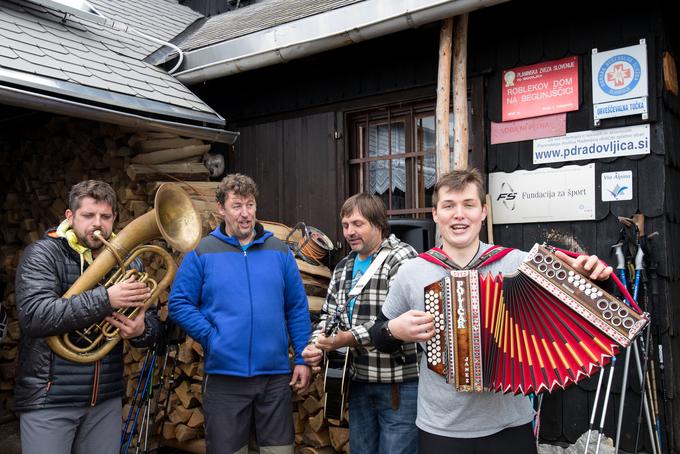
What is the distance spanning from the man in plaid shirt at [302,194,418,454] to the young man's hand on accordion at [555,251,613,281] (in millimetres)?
1111

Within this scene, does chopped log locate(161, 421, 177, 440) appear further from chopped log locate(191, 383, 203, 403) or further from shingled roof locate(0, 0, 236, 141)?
shingled roof locate(0, 0, 236, 141)

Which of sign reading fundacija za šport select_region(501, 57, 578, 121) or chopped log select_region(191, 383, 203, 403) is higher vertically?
sign reading fundacija za šport select_region(501, 57, 578, 121)

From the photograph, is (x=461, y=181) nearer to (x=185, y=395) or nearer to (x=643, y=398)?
(x=643, y=398)

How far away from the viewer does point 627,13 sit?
3.97m

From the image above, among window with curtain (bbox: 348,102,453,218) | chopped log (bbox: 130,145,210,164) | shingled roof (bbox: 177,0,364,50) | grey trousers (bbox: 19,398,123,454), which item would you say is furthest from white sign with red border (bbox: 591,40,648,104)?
chopped log (bbox: 130,145,210,164)

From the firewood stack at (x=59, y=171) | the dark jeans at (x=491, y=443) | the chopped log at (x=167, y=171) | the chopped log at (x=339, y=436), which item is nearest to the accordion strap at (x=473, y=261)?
the dark jeans at (x=491, y=443)

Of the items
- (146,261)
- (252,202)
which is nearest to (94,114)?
(146,261)

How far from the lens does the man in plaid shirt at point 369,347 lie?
2938 mm

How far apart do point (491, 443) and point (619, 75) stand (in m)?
2.90

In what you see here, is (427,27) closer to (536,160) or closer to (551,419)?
(536,160)

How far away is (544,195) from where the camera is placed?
14.0 feet

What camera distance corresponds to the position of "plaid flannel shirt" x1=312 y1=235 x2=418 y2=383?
295cm

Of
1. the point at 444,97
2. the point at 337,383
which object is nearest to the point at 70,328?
the point at 337,383

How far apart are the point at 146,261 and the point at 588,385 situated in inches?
155
